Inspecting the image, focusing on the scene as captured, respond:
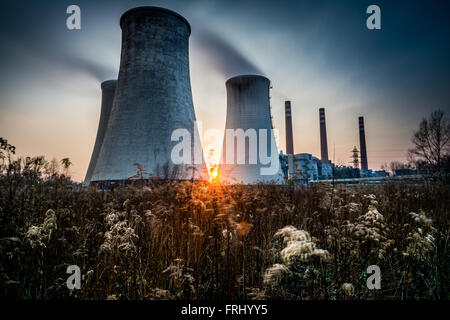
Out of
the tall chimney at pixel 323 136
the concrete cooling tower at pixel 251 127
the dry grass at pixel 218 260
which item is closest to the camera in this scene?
the dry grass at pixel 218 260

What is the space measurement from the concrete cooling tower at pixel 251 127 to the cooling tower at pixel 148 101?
720cm

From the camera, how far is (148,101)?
10.7 metres

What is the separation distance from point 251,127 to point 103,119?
11.1m

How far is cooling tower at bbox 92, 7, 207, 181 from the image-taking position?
34.0 feet

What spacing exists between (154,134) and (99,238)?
28.3 feet

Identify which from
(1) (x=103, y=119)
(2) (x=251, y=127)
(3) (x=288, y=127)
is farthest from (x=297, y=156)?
(1) (x=103, y=119)

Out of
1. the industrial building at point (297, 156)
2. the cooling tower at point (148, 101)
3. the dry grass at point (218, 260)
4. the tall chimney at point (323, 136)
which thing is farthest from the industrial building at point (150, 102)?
the tall chimney at point (323, 136)

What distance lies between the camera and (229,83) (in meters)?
19.1

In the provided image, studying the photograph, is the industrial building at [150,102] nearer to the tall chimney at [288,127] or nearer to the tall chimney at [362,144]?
the tall chimney at [288,127]

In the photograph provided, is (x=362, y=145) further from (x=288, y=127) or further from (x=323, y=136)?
(x=288, y=127)

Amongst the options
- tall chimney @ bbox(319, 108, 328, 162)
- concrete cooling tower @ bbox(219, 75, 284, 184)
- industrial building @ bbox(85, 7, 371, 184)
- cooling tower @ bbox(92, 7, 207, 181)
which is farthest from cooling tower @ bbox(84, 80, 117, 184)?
tall chimney @ bbox(319, 108, 328, 162)

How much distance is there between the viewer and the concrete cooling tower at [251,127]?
1827 cm

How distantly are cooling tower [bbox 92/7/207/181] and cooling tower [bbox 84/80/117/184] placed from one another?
6224mm

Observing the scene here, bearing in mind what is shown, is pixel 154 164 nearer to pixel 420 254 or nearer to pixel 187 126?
pixel 187 126
